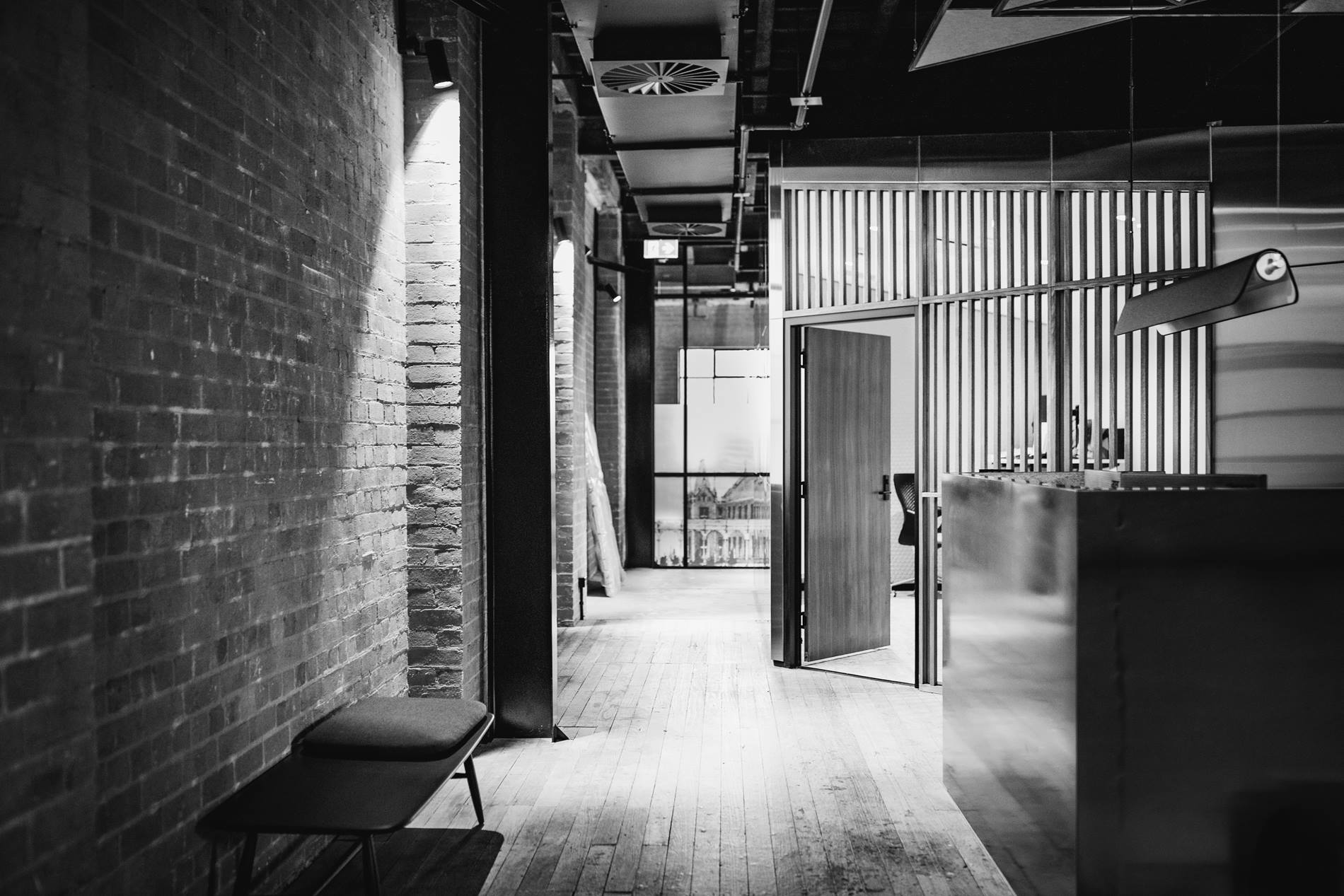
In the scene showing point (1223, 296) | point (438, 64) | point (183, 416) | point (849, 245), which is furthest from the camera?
point (849, 245)

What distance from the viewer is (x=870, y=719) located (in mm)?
5059

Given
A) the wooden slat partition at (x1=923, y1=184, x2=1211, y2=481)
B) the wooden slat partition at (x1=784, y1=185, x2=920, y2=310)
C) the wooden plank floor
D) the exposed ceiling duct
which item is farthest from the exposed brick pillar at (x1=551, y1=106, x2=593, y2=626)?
the wooden slat partition at (x1=923, y1=184, x2=1211, y2=481)

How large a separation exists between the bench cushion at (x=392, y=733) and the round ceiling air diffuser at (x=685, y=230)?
16.6 feet

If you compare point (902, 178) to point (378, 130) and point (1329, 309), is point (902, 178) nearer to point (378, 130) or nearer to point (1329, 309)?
point (1329, 309)

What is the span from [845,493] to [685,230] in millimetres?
2547

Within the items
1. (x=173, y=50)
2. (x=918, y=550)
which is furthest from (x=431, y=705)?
(x=918, y=550)

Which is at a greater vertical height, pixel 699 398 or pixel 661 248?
pixel 661 248

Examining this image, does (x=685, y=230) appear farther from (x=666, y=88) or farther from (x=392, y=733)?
(x=392, y=733)

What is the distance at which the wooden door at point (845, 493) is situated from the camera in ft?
21.0

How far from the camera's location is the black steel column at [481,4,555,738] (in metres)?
4.54

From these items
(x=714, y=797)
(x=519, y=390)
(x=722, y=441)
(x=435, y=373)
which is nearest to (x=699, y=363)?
(x=722, y=441)

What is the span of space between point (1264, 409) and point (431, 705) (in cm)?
474

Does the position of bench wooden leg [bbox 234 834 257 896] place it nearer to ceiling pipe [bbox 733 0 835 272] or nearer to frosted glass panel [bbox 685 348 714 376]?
ceiling pipe [bbox 733 0 835 272]

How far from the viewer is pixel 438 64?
400 centimetres
